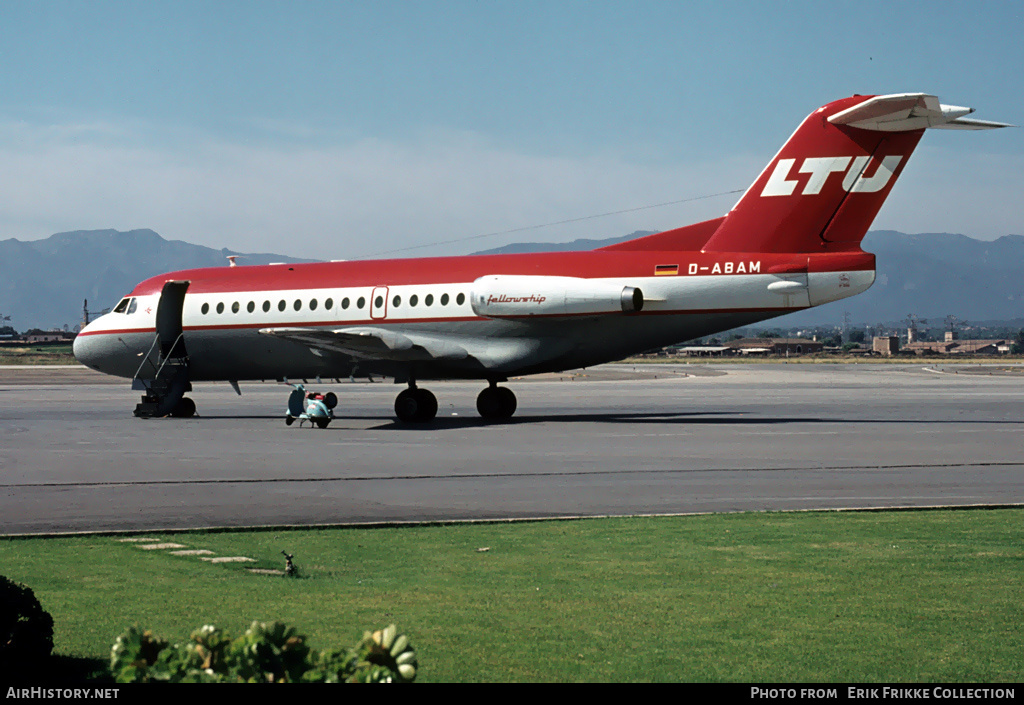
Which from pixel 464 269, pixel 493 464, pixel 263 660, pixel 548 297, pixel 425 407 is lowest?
pixel 493 464

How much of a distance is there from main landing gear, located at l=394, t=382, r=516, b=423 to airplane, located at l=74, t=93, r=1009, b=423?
0.15 ft

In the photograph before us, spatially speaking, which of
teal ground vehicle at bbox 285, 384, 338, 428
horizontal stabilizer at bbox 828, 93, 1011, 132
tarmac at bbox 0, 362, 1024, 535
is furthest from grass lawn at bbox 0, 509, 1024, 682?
teal ground vehicle at bbox 285, 384, 338, 428

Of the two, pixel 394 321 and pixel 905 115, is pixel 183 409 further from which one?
pixel 905 115

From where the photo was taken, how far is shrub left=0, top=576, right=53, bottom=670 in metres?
5.64

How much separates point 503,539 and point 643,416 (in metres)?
24.4

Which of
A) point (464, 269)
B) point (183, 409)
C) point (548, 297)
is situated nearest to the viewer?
point (548, 297)

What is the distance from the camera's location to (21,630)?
571cm

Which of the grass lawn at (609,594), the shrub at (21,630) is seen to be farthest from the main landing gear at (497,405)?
the shrub at (21,630)

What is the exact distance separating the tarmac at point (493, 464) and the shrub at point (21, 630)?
7.41 m

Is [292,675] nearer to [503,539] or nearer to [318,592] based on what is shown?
[318,592]

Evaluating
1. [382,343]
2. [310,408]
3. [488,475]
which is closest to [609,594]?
[488,475]

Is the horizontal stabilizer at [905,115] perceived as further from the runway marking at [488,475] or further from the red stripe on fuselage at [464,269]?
the runway marking at [488,475]

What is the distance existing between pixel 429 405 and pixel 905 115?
1629cm
